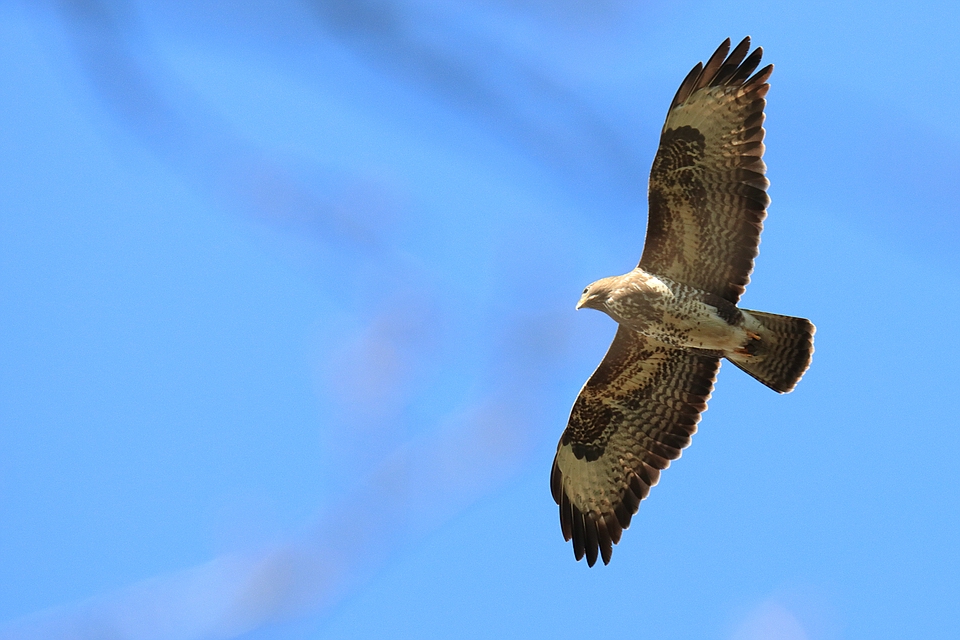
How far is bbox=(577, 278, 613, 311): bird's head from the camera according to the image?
830 cm

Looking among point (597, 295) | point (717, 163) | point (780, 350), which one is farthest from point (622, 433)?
point (717, 163)

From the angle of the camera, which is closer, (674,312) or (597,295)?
(674,312)

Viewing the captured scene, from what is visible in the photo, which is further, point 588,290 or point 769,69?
point 588,290

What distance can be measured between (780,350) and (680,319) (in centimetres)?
79

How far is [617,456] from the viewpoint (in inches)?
355

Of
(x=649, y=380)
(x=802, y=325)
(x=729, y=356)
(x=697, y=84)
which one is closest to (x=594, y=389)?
(x=649, y=380)

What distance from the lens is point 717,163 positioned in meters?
7.84

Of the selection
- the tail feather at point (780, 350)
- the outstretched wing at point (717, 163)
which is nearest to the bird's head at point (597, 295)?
Answer: the outstretched wing at point (717, 163)

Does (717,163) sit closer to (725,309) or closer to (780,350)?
(725,309)

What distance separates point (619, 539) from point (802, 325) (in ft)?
7.20

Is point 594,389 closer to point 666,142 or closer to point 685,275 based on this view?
point 685,275

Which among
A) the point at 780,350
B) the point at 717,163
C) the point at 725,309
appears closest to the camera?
the point at 717,163

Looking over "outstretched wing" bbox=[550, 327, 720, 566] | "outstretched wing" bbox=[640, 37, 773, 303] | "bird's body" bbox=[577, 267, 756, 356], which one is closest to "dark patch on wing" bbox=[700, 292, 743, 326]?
"bird's body" bbox=[577, 267, 756, 356]

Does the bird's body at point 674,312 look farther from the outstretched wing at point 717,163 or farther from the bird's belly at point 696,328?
the outstretched wing at point 717,163
